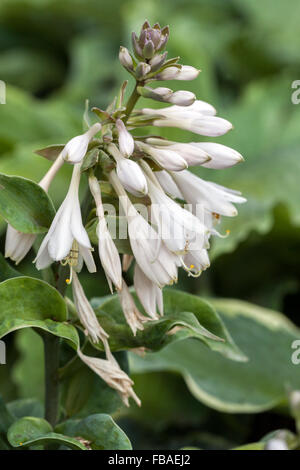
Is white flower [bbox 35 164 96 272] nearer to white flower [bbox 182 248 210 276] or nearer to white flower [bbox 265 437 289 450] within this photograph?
white flower [bbox 182 248 210 276]

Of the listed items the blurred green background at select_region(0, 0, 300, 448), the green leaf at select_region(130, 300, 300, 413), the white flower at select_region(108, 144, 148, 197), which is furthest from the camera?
the blurred green background at select_region(0, 0, 300, 448)

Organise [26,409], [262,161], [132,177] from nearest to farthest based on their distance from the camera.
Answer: [132,177], [26,409], [262,161]

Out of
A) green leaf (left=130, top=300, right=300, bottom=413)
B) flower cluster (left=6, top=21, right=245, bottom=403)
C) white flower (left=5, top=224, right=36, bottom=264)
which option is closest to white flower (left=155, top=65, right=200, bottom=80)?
flower cluster (left=6, top=21, right=245, bottom=403)

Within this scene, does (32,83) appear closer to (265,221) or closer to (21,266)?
(21,266)

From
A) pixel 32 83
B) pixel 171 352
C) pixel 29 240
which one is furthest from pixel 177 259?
pixel 32 83

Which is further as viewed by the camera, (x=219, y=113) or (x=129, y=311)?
A: (x=219, y=113)

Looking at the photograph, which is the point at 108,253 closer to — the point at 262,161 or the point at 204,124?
the point at 204,124

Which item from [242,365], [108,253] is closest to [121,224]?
[108,253]
